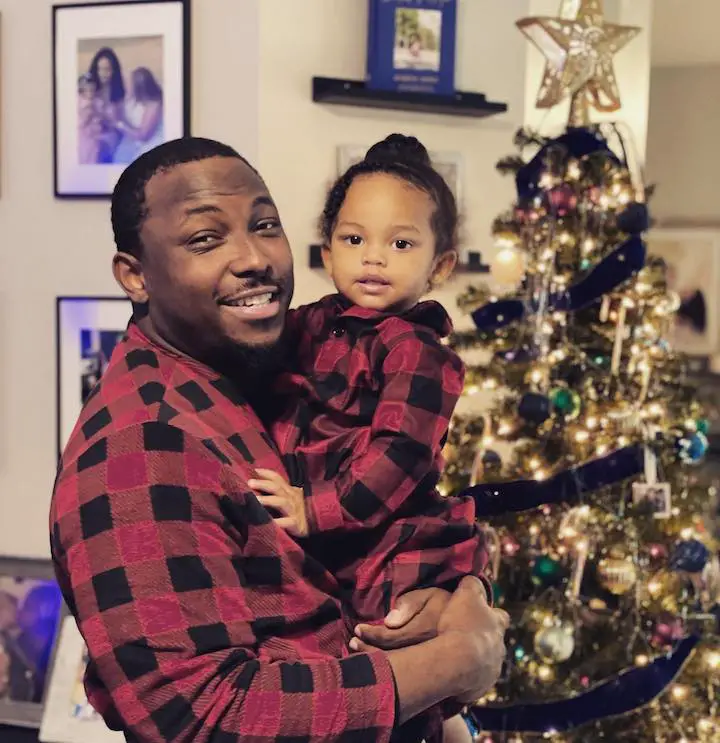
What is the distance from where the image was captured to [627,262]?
1929 mm

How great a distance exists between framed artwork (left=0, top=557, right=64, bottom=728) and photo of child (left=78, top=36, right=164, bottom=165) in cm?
112

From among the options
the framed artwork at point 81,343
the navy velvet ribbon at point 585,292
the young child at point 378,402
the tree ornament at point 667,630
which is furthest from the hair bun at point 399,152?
the tree ornament at point 667,630

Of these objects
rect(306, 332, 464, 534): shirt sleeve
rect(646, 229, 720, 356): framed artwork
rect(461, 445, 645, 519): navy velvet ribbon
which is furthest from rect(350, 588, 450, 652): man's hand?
rect(646, 229, 720, 356): framed artwork

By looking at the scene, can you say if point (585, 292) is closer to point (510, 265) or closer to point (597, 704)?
point (510, 265)

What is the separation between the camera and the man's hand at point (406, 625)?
1.00 metres

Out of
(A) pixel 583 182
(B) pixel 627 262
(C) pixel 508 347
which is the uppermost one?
(A) pixel 583 182

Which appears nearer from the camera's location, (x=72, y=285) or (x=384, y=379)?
(x=384, y=379)

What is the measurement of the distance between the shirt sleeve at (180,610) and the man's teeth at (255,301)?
175 mm

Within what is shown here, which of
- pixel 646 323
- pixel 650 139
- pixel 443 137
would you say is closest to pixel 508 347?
pixel 646 323

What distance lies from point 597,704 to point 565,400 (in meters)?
0.69

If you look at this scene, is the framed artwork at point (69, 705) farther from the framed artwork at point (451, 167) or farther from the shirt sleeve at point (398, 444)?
the framed artwork at point (451, 167)

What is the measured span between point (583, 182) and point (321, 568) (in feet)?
4.67

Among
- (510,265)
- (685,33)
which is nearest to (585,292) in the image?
(510,265)

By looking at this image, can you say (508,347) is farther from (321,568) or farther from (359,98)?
(321,568)
